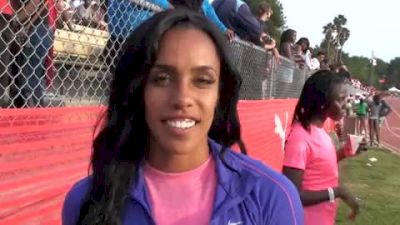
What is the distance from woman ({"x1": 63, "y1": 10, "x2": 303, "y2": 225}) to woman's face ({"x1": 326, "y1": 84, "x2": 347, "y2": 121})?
2.29 meters

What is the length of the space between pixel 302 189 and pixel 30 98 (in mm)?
1569

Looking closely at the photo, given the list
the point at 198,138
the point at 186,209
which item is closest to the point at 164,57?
the point at 198,138

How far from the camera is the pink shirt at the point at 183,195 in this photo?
5.75 ft

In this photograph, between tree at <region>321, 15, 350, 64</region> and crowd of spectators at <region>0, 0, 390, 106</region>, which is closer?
crowd of spectators at <region>0, 0, 390, 106</region>

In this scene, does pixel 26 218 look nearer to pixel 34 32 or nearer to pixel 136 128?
pixel 34 32

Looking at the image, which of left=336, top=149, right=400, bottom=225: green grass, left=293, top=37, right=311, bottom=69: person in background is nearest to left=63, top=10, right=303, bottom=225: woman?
left=336, top=149, right=400, bottom=225: green grass

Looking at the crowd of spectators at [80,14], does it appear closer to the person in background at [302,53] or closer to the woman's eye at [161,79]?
the woman's eye at [161,79]

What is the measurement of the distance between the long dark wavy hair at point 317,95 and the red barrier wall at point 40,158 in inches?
49.3

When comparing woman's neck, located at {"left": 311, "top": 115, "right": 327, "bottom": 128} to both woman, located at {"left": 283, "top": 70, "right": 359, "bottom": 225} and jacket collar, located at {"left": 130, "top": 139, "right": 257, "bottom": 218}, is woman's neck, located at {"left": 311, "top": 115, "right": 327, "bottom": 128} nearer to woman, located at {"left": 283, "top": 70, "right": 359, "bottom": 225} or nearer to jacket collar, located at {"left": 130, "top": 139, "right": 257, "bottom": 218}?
woman, located at {"left": 283, "top": 70, "right": 359, "bottom": 225}

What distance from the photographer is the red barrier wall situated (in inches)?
115

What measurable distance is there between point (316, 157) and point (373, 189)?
7941 mm

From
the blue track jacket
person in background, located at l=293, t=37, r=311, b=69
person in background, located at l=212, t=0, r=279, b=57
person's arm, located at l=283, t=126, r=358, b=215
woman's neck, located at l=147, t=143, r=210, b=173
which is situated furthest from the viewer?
person in background, located at l=293, t=37, r=311, b=69

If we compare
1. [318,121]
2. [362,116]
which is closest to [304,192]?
[318,121]

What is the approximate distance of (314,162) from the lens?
383 cm
